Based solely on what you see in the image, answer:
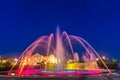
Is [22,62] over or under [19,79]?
over

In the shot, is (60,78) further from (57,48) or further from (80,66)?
(80,66)

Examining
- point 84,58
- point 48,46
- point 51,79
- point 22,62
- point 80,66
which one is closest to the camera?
point 51,79

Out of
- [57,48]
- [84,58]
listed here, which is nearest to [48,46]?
[57,48]

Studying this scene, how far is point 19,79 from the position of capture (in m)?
19.1

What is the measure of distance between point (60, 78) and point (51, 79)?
2.30 ft

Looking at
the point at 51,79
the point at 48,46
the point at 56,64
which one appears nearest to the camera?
the point at 51,79

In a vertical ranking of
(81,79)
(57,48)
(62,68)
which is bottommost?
(81,79)

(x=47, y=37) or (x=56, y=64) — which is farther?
(x=47, y=37)

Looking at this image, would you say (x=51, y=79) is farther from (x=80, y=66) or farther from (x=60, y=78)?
(x=80, y=66)

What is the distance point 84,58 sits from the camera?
4616 cm

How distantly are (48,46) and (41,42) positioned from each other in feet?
3.25

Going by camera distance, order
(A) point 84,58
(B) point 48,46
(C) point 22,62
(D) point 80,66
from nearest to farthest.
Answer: (B) point 48,46, (D) point 80,66, (C) point 22,62, (A) point 84,58

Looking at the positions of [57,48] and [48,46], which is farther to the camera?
[48,46]

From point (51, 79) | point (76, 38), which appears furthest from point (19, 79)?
point (76, 38)
